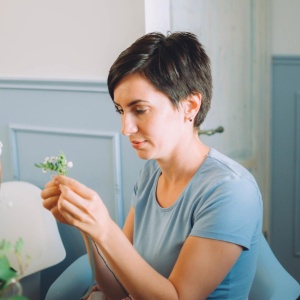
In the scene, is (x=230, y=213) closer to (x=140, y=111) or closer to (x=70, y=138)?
(x=140, y=111)

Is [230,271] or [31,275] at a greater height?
[230,271]

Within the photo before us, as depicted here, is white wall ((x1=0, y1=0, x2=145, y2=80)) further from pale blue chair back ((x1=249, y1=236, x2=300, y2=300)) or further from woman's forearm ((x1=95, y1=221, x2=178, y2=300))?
woman's forearm ((x1=95, y1=221, x2=178, y2=300))

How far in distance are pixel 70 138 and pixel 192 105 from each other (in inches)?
42.3

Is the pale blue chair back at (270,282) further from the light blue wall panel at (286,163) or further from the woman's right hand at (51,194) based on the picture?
the light blue wall panel at (286,163)

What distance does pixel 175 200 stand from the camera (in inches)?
58.7

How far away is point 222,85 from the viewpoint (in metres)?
2.42

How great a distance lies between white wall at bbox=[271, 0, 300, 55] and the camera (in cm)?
271

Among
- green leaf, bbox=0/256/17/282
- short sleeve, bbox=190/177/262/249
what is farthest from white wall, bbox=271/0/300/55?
green leaf, bbox=0/256/17/282

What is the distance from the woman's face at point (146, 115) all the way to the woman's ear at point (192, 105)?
0.11 feet

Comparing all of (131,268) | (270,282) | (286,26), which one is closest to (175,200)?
(131,268)

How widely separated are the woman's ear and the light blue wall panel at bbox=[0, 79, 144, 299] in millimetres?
851

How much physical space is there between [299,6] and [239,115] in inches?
22.3

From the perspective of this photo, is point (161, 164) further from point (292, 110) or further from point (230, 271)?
point (292, 110)

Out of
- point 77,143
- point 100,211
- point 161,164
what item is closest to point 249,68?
point 77,143
